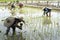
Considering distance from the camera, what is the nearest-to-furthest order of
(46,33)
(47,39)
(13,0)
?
(47,39) < (46,33) < (13,0)

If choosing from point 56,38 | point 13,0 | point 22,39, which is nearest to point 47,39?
point 56,38

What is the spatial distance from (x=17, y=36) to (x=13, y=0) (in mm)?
13618

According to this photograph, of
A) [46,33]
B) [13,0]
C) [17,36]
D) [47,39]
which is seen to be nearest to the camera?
[47,39]

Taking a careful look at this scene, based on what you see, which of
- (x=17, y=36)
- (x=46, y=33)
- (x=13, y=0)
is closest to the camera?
(x=17, y=36)

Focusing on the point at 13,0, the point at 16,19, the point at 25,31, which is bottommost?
the point at 13,0

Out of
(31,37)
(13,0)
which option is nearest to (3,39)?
(31,37)

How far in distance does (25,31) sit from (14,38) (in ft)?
2.78

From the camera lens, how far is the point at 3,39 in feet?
15.4

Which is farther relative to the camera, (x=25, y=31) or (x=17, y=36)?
(x=25, y=31)

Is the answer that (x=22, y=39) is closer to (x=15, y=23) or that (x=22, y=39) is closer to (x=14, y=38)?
(x=14, y=38)

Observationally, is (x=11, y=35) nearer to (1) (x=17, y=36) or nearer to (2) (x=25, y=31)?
(1) (x=17, y=36)

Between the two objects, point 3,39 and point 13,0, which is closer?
point 3,39

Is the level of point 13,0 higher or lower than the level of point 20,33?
lower

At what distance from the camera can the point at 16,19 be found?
17.0 ft
